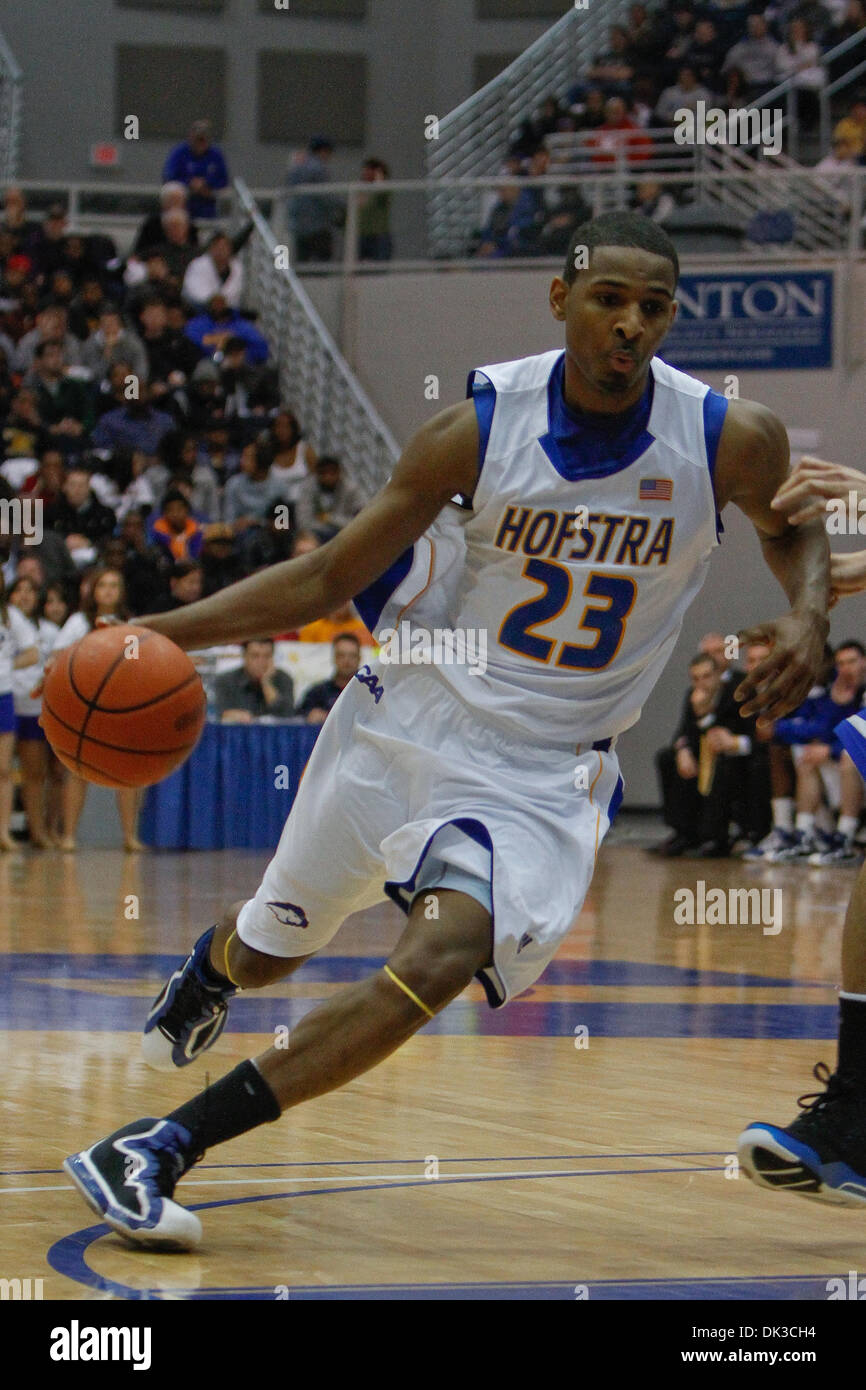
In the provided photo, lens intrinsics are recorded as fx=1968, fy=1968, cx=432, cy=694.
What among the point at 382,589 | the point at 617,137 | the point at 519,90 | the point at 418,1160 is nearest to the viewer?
the point at 382,589

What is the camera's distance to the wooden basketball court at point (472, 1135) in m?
3.47

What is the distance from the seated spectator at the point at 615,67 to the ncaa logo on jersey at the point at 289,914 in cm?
1576

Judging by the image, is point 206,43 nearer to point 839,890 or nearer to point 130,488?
point 130,488

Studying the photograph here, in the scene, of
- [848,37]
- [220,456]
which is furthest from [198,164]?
[848,37]

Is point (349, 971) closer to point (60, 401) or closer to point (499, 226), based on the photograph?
point (60, 401)

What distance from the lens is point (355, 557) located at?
3.96 m

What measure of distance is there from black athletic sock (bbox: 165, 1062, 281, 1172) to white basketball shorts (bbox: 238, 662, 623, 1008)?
1.52ft

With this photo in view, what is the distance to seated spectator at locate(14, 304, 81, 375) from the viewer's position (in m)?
16.8

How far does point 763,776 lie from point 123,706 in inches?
403

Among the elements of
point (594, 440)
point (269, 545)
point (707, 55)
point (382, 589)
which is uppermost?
point (707, 55)

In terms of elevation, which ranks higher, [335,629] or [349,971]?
[335,629]

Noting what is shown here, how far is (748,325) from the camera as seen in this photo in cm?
1708

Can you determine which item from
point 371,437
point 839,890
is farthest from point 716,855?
point 371,437

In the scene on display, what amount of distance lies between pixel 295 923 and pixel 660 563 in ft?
3.58
